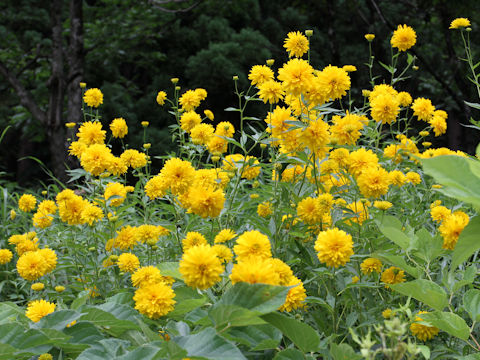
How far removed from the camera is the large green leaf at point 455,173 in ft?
2.92

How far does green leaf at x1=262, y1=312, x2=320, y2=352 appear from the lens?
0.98 m

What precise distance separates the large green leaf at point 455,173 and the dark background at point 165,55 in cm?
484

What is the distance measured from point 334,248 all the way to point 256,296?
0.40 meters

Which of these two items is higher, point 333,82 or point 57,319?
point 333,82

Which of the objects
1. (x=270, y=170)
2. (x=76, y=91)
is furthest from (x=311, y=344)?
(x=76, y=91)

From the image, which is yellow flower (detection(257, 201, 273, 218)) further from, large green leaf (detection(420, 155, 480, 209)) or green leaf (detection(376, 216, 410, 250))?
large green leaf (detection(420, 155, 480, 209))

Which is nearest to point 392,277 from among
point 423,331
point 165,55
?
point 423,331

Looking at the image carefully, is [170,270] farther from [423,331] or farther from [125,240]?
[125,240]

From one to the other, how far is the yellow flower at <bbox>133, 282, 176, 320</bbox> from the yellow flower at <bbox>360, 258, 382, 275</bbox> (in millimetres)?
707

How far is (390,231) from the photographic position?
1176 mm

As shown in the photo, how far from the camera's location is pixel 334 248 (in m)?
1.27

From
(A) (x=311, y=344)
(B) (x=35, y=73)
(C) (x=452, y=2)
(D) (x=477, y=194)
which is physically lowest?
(B) (x=35, y=73)

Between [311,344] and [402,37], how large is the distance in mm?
2091

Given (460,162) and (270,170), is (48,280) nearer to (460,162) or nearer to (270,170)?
(270,170)
